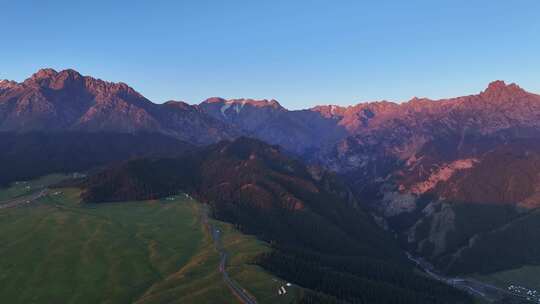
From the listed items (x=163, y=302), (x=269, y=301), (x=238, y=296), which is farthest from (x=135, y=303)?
(x=269, y=301)

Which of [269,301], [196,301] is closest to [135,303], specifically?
[196,301]

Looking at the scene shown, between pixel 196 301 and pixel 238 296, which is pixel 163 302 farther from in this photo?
pixel 238 296

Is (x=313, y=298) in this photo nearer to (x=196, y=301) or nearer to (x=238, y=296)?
(x=238, y=296)

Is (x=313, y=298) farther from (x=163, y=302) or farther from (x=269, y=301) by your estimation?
(x=163, y=302)

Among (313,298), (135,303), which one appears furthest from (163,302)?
(313,298)

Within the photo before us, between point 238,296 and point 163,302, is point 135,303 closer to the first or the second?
point 163,302

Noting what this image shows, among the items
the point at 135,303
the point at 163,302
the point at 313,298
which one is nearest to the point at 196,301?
the point at 163,302
